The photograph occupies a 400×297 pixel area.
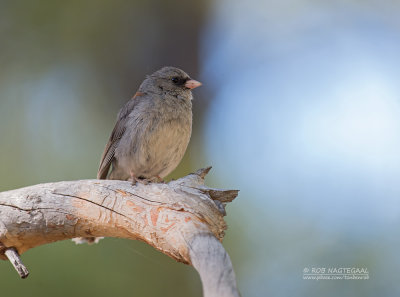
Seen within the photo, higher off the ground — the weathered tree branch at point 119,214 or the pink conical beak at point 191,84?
the pink conical beak at point 191,84

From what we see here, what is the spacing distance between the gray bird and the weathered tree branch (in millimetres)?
895

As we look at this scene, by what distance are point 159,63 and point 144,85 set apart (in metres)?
1.34

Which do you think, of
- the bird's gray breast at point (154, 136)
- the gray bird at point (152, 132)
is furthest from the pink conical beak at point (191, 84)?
the bird's gray breast at point (154, 136)

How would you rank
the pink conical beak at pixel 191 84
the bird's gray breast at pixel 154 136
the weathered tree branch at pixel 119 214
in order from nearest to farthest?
the weathered tree branch at pixel 119 214 → the bird's gray breast at pixel 154 136 → the pink conical beak at pixel 191 84

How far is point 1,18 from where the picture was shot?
6633 millimetres

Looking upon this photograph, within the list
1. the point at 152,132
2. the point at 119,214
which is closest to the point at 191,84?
the point at 152,132

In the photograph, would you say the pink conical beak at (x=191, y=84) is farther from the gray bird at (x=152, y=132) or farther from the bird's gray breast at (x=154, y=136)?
the bird's gray breast at (x=154, y=136)

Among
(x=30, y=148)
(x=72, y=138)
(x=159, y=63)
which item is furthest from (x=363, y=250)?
(x=30, y=148)

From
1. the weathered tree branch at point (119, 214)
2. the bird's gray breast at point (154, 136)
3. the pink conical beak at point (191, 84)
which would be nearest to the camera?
the weathered tree branch at point (119, 214)

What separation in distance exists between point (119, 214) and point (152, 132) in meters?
1.19

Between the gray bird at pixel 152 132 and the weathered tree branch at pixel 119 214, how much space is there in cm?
90

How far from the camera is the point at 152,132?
404 cm

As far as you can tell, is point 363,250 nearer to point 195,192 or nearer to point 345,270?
point 345,270

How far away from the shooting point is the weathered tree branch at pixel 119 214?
2.73 metres
